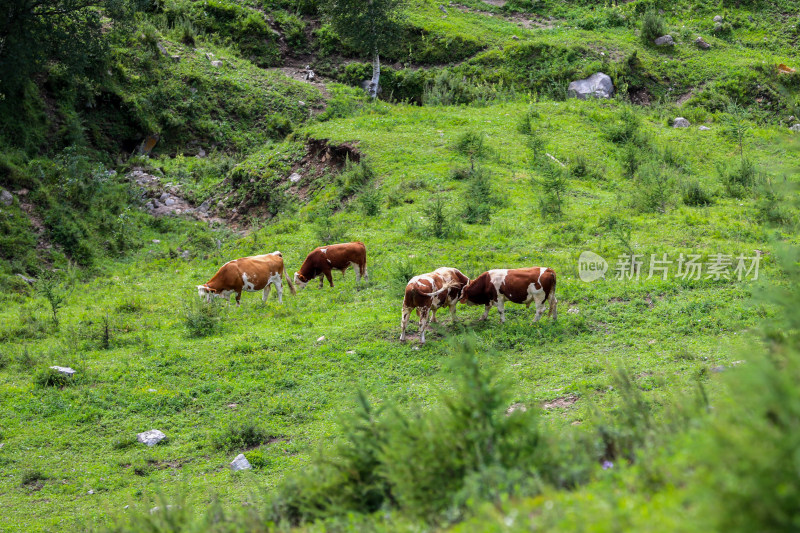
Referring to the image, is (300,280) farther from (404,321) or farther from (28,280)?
(28,280)

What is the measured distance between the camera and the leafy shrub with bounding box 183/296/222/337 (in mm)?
14609

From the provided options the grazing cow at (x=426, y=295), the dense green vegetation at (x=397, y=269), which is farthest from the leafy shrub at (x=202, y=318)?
the grazing cow at (x=426, y=295)

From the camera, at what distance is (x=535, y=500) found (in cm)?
445

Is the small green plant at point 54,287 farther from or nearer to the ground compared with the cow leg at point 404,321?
nearer to the ground

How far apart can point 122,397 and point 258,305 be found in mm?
5005

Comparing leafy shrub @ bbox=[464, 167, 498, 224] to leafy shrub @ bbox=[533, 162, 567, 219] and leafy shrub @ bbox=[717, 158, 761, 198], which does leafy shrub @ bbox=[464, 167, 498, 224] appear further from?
leafy shrub @ bbox=[717, 158, 761, 198]

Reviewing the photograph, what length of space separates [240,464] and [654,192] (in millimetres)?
13981

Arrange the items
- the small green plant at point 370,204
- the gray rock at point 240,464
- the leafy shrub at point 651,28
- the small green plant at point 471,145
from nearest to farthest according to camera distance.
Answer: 1. the gray rock at point 240,464
2. the small green plant at point 370,204
3. the small green plant at point 471,145
4. the leafy shrub at point 651,28

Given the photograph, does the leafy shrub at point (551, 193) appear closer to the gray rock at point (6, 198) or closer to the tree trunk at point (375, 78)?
the tree trunk at point (375, 78)

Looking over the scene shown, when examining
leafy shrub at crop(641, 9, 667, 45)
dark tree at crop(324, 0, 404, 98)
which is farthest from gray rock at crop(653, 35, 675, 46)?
dark tree at crop(324, 0, 404, 98)

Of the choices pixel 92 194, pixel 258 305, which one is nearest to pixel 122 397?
pixel 258 305

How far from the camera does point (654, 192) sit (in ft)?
60.2

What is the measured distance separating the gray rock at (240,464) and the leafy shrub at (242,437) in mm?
525

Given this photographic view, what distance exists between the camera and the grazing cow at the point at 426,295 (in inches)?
519
